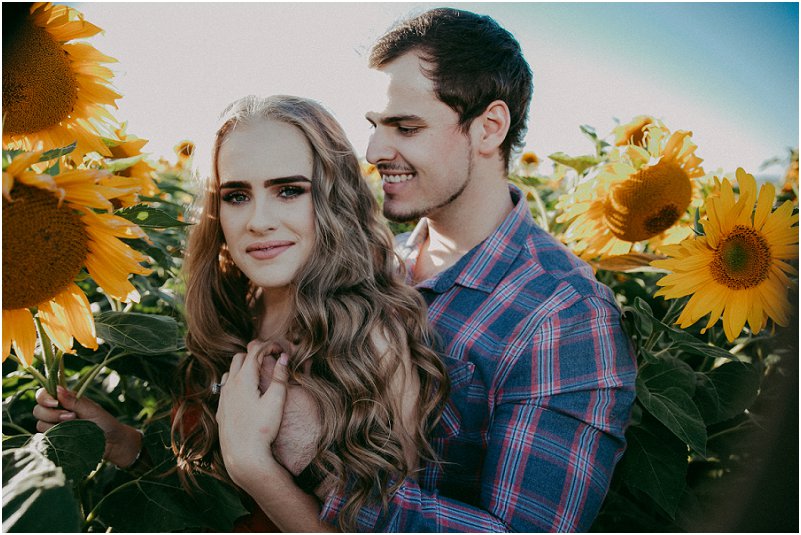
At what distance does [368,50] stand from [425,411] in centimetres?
148

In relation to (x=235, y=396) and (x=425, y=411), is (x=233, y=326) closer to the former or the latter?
(x=235, y=396)

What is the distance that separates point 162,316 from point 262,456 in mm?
465

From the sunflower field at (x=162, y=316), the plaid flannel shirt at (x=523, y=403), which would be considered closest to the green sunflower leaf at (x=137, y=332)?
the sunflower field at (x=162, y=316)

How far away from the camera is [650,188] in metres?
2.07

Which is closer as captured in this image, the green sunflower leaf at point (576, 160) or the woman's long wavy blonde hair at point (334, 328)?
the woman's long wavy blonde hair at point (334, 328)

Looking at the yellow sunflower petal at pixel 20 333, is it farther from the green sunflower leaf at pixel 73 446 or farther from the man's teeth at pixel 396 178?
the man's teeth at pixel 396 178

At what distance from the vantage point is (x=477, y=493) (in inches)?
73.1

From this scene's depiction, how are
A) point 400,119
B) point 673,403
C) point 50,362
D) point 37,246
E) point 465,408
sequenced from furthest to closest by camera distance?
point 400,119, point 465,408, point 673,403, point 50,362, point 37,246

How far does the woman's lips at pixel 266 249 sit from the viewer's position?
172 cm

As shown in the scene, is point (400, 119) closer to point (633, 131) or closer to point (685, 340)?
point (633, 131)

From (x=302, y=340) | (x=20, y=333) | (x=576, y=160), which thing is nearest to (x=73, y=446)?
(x=20, y=333)

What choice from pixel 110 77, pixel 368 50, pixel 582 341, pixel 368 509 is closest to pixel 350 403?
pixel 368 509

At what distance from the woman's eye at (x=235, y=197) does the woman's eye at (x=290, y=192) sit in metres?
0.12

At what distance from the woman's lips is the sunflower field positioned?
0.32 meters
